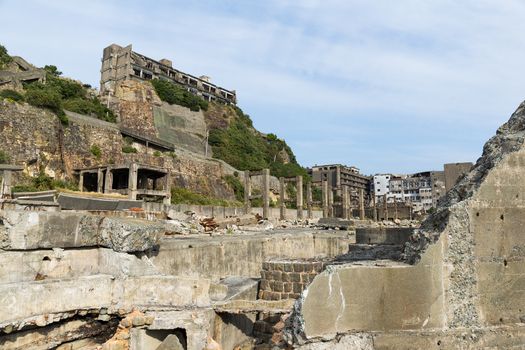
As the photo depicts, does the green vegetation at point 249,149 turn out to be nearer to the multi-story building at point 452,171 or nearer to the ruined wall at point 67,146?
the ruined wall at point 67,146

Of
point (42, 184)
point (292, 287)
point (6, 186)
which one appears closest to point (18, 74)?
point (42, 184)

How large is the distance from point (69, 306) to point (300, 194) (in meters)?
29.9

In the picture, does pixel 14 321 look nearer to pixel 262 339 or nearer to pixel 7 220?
pixel 7 220

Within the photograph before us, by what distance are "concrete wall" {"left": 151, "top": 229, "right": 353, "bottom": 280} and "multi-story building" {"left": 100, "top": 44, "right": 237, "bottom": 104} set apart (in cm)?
3865

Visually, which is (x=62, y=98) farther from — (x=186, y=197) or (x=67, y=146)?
(x=186, y=197)

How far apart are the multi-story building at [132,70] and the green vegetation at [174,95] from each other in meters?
3.05

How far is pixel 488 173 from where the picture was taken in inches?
192

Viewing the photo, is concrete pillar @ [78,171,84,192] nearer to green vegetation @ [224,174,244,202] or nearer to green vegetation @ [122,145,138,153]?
green vegetation @ [122,145,138,153]

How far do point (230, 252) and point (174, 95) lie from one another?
45058 mm

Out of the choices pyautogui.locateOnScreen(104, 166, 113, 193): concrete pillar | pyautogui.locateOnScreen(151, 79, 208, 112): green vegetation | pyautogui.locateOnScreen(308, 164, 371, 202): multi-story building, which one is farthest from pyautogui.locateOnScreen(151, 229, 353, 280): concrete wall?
pyautogui.locateOnScreen(308, 164, 371, 202): multi-story building

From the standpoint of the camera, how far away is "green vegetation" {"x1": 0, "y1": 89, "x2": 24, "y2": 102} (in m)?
27.3

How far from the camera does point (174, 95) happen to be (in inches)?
2063

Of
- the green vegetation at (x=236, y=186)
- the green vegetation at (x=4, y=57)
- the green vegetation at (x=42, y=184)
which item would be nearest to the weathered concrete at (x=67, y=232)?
the green vegetation at (x=42, y=184)

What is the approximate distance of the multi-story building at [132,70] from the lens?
52.7 meters
